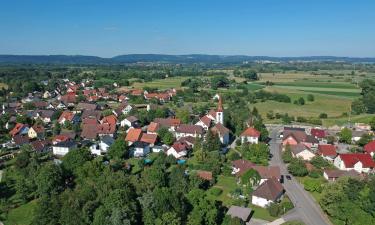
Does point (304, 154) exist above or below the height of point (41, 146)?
below

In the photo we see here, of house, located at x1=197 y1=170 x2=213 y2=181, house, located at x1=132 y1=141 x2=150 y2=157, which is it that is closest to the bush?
house, located at x1=197 y1=170 x2=213 y2=181

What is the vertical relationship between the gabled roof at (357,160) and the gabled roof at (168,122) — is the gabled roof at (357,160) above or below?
below

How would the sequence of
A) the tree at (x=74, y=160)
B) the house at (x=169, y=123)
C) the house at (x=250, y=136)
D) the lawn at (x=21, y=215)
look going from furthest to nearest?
the house at (x=169, y=123) → the house at (x=250, y=136) → the tree at (x=74, y=160) → the lawn at (x=21, y=215)

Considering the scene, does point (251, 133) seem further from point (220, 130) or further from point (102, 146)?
point (102, 146)

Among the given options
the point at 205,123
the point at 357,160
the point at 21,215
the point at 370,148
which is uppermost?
the point at 205,123

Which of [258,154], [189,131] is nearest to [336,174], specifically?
[258,154]

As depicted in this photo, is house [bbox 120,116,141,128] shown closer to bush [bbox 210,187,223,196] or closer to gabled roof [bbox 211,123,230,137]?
gabled roof [bbox 211,123,230,137]

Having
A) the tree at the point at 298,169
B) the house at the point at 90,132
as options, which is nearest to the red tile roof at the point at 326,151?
the tree at the point at 298,169

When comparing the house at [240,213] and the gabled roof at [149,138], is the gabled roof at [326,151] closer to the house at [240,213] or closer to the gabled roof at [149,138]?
the house at [240,213]

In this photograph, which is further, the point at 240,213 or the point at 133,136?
the point at 133,136
